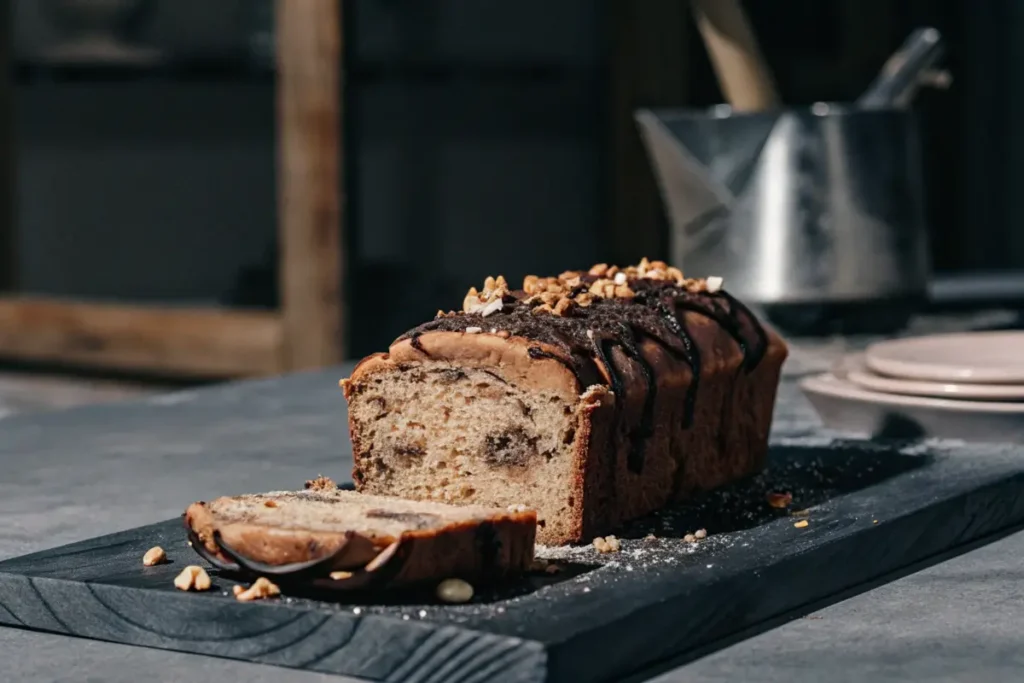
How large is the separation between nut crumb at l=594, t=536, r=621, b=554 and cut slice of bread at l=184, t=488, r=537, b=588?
0.37ft

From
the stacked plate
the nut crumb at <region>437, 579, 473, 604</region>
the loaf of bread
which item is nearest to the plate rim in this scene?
the stacked plate

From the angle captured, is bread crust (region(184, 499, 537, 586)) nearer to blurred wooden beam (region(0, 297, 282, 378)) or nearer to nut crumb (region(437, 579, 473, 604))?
nut crumb (region(437, 579, 473, 604))

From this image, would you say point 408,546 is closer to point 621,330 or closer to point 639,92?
point 621,330

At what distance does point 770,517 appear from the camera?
1.60 m

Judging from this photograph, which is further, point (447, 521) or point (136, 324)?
point (136, 324)

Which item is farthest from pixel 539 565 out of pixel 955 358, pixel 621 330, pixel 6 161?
pixel 6 161

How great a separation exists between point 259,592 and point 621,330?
0.53 meters

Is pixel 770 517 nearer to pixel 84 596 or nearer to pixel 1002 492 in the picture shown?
pixel 1002 492

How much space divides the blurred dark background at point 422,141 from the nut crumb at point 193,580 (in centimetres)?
422

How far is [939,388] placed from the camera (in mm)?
1953

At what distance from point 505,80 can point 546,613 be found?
4869 millimetres

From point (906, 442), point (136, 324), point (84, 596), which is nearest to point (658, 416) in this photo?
point (906, 442)

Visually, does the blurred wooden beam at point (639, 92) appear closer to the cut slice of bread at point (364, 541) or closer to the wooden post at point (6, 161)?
the wooden post at point (6, 161)

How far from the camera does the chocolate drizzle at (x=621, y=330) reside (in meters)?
1.57
